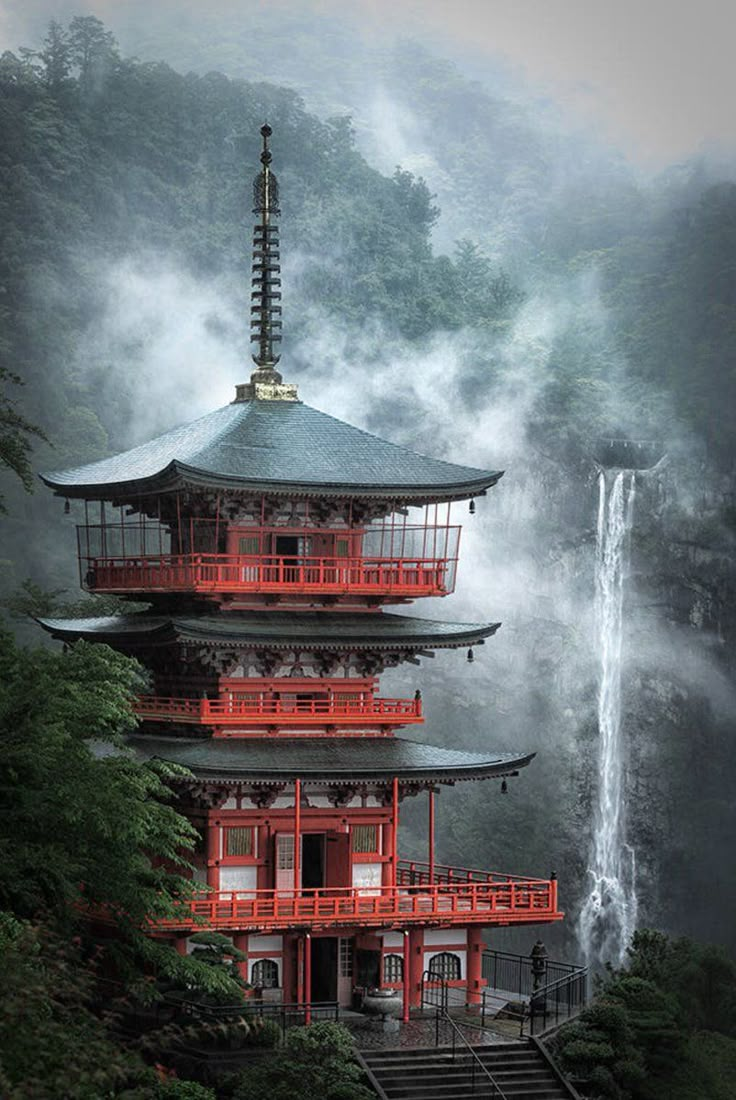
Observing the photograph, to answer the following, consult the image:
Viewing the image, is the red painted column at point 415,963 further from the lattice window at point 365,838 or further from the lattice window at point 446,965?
the lattice window at point 365,838

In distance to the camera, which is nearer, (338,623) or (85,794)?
(85,794)

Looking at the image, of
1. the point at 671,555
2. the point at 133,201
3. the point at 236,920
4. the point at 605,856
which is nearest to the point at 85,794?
the point at 236,920

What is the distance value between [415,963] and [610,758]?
137ft

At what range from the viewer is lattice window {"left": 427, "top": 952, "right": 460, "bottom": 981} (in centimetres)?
3681

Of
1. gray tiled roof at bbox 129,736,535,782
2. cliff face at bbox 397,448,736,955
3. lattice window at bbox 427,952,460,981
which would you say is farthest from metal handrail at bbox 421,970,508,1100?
cliff face at bbox 397,448,736,955

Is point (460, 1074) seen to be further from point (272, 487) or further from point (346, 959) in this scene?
point (272, 487)

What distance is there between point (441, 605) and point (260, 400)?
131 ft

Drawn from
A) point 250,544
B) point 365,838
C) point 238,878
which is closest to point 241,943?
point 238,878

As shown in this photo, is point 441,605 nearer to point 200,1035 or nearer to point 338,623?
point 338,623

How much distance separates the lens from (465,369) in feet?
288

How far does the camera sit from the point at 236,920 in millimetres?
34062

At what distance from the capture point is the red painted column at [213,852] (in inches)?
1409

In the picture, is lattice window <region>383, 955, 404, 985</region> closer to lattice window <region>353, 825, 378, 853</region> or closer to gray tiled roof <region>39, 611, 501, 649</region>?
lattice window <region>353, 825, 378, 853</region>

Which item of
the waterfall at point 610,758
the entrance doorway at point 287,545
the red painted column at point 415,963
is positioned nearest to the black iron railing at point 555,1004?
the red painted column at point 415,963
